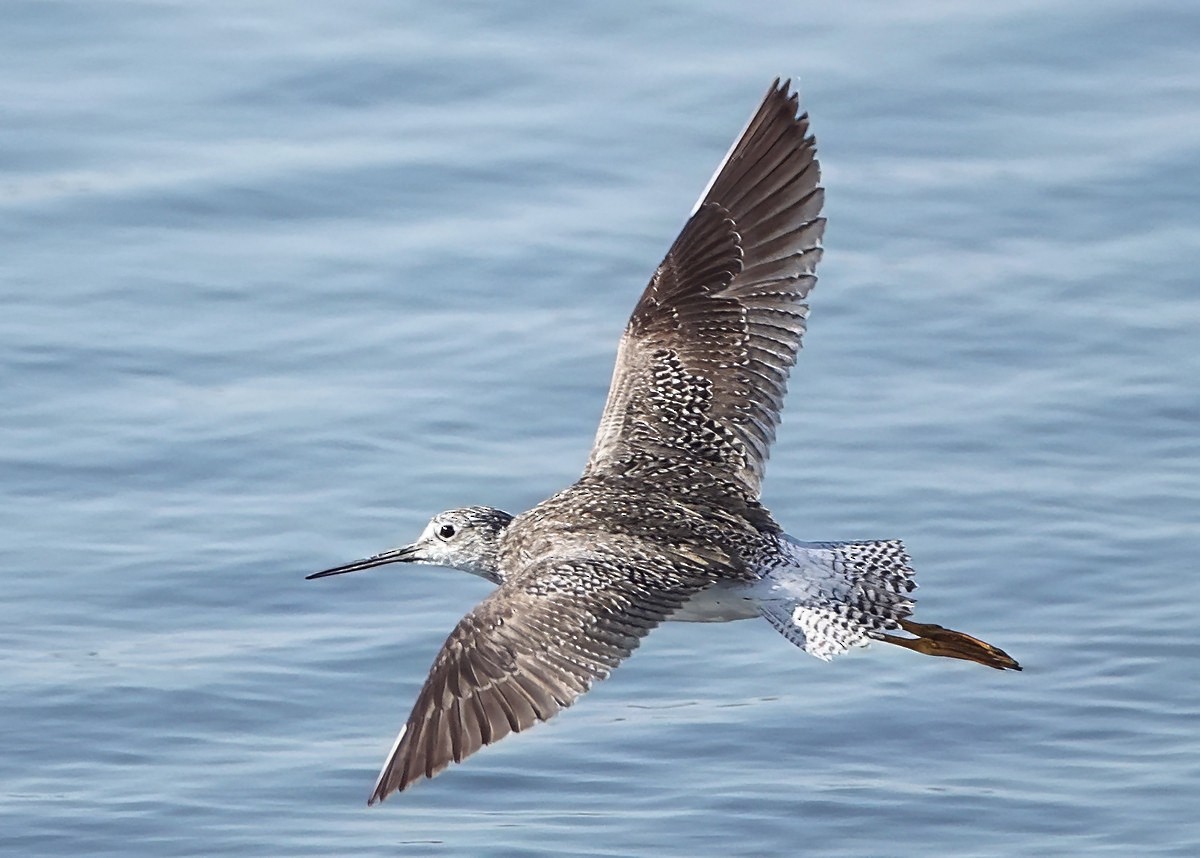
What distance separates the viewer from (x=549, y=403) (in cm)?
1205

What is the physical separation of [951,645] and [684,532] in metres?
1.21

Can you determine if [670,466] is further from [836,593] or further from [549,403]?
[549,403]

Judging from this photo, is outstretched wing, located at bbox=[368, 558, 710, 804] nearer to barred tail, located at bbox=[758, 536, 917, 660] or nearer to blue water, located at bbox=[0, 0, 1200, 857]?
barred tail, located at bbox=[758, 536, 917, 660]

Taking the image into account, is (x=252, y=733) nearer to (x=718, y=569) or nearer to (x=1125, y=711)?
(x=718, y=569)

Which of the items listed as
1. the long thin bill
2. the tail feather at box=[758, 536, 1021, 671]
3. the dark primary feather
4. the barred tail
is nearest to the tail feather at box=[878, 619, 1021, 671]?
the tail feather at box=[758, 536, 1021, 671]

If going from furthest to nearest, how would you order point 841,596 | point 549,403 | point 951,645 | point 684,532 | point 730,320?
point 549,403 < point 730,320 < point 951,645 < point 684,532 < point 841,596

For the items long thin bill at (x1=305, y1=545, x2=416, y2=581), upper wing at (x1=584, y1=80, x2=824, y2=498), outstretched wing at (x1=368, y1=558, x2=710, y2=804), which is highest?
upper wing at (x1=584, y1=80, x2=824, y2=498)

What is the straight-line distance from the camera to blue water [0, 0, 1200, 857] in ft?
32.9

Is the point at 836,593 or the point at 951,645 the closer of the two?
the point at 836,593

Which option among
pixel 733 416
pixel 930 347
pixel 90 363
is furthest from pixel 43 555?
pixel 930 347

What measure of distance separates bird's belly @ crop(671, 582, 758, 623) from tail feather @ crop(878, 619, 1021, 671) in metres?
0.67

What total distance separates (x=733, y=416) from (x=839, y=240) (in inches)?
125

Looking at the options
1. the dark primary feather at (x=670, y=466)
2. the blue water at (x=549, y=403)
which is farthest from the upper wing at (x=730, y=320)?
the blue water at (x=549, y=403)

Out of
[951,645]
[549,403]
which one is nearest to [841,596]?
[951,645]
